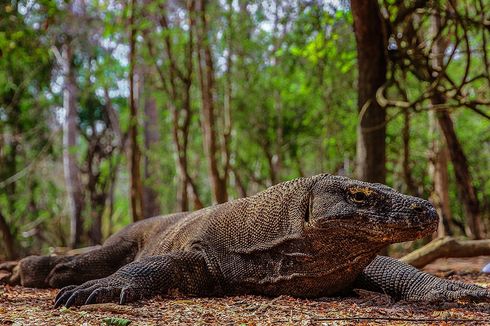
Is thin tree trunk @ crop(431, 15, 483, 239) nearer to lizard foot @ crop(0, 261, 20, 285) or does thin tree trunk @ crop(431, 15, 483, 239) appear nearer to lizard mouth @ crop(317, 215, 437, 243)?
lizard mouth @ crop(317, 215, 437, 243)

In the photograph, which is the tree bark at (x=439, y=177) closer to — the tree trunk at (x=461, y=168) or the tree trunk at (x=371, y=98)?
the tree trunk at (x=461, y=168)

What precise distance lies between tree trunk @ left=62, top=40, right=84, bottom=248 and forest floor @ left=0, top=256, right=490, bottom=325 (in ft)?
34.0

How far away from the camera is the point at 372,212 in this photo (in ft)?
10.0

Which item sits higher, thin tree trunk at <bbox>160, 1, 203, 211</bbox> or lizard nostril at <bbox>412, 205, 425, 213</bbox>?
thin tree trunk at <bbox>160, 1, 203, 211</bbox>

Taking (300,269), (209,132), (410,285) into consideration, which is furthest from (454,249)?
(209,132)

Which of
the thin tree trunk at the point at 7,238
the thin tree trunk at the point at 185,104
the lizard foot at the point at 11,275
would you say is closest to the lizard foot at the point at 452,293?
the lizard foot at the point at 11,275

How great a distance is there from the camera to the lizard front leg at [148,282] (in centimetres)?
302

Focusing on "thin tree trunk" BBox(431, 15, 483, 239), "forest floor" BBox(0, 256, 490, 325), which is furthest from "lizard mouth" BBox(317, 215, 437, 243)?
"thin tree trunk" BBox(431, 15, 483, 239)

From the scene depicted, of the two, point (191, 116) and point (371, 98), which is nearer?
point (371, 98)

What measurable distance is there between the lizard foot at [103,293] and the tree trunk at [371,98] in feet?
10.2

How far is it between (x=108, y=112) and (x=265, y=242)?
12692 millimetres

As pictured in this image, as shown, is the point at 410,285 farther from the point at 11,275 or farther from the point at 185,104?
the point at 185,104

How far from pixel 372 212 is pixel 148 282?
4.25 ft

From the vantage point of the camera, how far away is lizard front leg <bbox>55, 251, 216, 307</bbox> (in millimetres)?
3016
